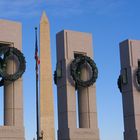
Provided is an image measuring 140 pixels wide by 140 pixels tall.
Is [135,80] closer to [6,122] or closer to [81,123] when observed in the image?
[81,123]

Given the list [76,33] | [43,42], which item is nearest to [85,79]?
[76,33]

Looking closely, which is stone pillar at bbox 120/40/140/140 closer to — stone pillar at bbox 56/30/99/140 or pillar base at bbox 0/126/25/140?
stone pillar at bbox 56/30/99/140

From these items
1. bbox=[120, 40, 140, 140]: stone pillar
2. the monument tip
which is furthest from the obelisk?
bbox=[120, 40, 140, 140]: stone pillar

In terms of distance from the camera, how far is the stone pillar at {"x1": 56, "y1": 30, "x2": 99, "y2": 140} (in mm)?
43031

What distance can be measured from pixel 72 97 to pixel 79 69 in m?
3.07

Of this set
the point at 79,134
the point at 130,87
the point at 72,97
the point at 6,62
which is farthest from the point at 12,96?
the point at 130,87

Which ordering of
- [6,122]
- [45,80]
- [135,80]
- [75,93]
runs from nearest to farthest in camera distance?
[45,80]
[6,122]
[75,93]
[135,80]

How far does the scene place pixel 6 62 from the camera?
41.5m

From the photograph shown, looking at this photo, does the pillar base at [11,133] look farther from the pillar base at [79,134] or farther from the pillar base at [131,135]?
the pillar base at [131,135]

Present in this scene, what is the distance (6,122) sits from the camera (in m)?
40.6

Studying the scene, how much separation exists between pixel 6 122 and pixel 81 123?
802 cm

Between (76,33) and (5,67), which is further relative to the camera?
(76,33)

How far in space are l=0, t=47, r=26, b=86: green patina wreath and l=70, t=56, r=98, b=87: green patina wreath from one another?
5.13 meters

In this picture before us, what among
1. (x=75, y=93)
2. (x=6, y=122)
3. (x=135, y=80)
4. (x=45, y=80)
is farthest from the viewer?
(x=135, y=80)
